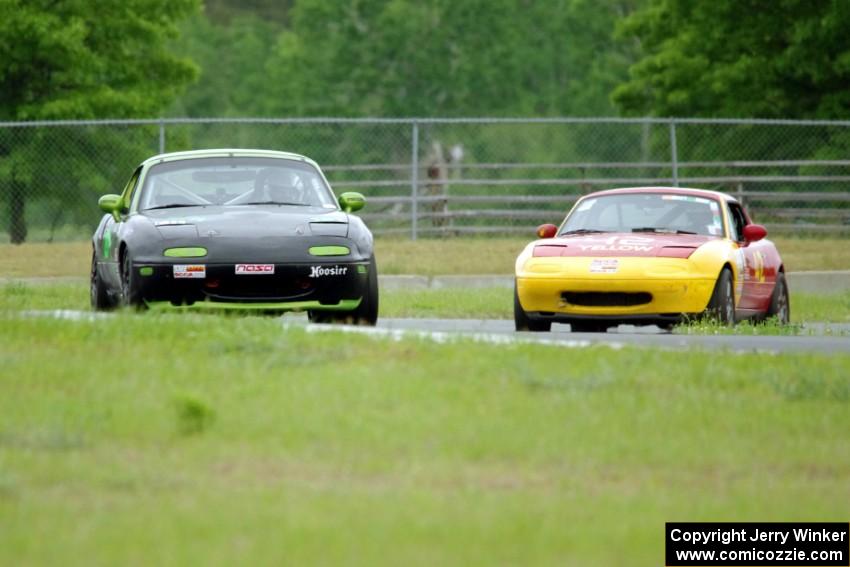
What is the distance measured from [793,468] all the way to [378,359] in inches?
107

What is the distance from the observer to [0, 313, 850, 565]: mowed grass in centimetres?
Result: 529

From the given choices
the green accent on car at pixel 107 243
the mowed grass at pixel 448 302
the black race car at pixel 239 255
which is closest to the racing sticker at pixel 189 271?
the black race car at pixel 239 255

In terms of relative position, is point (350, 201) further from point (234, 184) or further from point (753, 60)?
point (753, 60)

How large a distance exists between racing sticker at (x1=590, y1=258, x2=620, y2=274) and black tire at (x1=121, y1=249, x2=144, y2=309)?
3.44 metres

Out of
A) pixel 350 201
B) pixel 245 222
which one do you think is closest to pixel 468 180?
pixel 350 201

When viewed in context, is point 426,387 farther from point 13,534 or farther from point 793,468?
point 13,534

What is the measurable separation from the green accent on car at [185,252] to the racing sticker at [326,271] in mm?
778

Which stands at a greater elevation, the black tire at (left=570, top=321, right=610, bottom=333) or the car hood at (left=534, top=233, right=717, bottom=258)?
the car hood at (left=534, top=233, right=717, bottom=258)

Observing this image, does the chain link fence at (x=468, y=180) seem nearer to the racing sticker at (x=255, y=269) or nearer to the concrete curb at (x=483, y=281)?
the concrete curb at (x=483, y=281)

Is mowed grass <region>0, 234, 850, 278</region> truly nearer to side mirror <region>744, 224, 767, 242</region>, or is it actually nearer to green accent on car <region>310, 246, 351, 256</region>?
side mirror <region>744, 224, 767, 242</region>

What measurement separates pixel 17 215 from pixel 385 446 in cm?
1924

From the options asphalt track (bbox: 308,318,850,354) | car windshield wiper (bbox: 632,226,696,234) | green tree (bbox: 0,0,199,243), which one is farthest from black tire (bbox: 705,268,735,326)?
green tree (bbox: 0,0,199,243)

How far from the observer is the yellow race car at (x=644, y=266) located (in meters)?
12.5

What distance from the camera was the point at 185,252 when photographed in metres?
11.7
